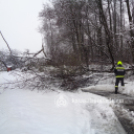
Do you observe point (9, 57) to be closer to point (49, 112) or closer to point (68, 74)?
point (68, 74)

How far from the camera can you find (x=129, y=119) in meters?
3.43

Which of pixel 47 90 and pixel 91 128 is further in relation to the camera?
pixel 47 90

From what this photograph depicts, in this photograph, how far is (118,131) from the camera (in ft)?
9.87

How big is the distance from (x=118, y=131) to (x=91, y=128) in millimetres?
755

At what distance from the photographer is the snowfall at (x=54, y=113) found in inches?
118

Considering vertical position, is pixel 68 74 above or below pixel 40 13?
below

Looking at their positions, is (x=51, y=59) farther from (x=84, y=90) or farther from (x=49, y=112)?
(x=49, y=112)

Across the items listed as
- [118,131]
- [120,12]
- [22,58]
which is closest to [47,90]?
[22,58]

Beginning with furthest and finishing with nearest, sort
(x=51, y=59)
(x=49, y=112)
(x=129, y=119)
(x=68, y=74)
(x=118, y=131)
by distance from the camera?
(x=51, y=59), (x=68, y=74), (x=49, y=112), (x=129, y=119), (x=118, y=131)

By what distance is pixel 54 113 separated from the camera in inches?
149

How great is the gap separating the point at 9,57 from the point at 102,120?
Answer: 619 cm

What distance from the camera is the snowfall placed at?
2.99 m

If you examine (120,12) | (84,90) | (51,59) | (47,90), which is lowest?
(84,90)

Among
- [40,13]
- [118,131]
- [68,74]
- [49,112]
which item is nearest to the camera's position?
[118,131]
